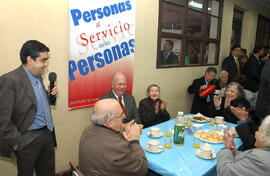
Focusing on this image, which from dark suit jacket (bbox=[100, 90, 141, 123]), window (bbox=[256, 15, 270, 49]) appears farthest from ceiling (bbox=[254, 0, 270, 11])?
dark suit jacket (bbox=[100, 90, 141, 123])

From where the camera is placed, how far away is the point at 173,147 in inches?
75.0

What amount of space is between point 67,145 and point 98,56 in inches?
47.3

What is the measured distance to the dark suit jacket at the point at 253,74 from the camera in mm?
4785

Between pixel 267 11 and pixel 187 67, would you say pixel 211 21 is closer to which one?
pixel 187 67

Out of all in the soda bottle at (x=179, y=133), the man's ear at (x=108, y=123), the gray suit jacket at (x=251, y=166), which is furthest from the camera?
the soda bottle at (x=179, y=133)

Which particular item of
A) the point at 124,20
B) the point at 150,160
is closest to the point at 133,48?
the point at 124,20

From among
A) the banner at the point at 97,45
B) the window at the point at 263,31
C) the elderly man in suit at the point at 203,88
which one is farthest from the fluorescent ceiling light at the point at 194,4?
the window at the point at 263,31

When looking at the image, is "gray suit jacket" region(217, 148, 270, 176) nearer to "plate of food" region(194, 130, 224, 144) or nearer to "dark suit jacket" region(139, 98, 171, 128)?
"plate of food" region(194, 130, 224, 144)

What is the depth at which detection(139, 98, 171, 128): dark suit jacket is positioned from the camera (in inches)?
113

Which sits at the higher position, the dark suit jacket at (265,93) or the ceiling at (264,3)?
the ceiling at (264,3)

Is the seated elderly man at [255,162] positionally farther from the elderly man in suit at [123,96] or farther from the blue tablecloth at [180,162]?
the elderly man in suit at [123,96]

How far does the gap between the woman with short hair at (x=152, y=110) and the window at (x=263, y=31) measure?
20.3ft

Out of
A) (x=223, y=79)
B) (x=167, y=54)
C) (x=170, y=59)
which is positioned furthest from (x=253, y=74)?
(x=167, y=54)

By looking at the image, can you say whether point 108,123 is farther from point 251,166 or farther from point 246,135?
point 246,135
